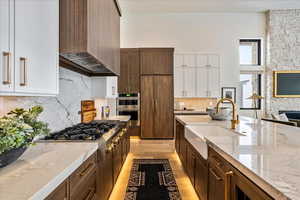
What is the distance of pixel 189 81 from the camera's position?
21.8 ft

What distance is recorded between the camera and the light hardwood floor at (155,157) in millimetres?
2811

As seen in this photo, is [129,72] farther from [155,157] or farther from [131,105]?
[155,157]

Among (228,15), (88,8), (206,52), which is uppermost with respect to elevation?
(228,15)

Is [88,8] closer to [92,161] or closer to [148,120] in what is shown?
[92,161]

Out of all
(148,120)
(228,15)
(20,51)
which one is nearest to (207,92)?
(148,120)

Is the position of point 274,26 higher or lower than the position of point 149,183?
higher

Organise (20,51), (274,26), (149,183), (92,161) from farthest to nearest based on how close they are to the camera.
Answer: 1. (274,26)
2. (149,183)
3. (92,161)
4. (20,51)

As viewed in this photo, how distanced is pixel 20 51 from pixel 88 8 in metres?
0.86

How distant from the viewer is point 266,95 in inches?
275

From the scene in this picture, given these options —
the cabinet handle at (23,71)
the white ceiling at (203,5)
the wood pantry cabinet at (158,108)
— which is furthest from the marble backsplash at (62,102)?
the white ceiling at (203,5)

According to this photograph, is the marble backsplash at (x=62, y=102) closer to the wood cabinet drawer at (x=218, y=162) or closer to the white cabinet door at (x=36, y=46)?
the white cabinet door at (x=36, y=46)

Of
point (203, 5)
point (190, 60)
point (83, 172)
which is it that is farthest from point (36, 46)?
point (203, 5)

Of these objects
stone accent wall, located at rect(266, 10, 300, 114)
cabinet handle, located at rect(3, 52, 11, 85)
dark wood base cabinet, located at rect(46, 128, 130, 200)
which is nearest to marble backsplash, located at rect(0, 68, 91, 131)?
cabinet handle, located at rect(3, 52, 11, 85)

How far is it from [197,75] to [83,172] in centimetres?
567
